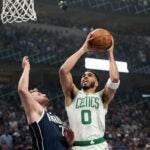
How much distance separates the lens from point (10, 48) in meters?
16.3

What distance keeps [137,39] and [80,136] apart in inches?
737

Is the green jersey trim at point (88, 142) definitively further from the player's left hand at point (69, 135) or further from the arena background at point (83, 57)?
the arena background at point (83, 57)

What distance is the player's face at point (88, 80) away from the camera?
4070mm

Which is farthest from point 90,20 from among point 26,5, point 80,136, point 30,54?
point 80,136

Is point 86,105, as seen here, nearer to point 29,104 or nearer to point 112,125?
point 29,104

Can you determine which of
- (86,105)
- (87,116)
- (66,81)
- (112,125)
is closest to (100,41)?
(66,81)

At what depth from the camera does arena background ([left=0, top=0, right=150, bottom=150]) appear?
47.1 feet

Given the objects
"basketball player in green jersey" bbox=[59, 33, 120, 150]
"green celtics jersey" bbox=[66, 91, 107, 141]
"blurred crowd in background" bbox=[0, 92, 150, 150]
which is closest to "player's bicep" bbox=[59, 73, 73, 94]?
"basketball player in green jersey" bbox=[59, 33, 120, 150]

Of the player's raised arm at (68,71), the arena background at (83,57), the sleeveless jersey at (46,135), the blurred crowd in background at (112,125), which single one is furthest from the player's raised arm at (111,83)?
the arena background at (83,57)

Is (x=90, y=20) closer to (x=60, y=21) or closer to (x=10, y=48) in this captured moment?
(x=60, y=21)

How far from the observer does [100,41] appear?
398cm

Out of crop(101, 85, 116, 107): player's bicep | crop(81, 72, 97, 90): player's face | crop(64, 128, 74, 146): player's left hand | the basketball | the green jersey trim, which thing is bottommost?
the green jersey trim

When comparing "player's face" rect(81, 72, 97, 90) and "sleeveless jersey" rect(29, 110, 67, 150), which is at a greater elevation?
"player's face" rect(81, 72, 97, 90)

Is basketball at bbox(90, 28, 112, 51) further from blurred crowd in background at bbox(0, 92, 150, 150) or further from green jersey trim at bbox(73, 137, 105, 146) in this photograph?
blurred crowd in background at bbox(0, 92, 150, 150)
